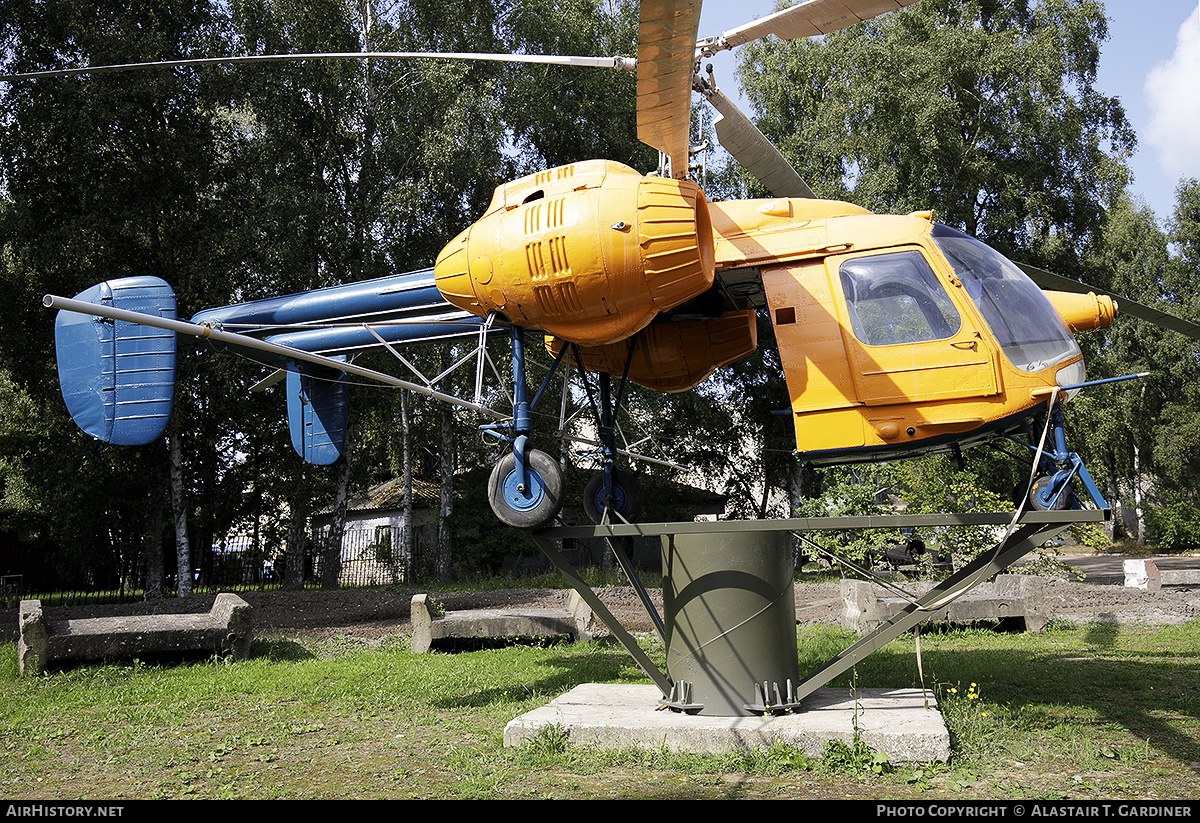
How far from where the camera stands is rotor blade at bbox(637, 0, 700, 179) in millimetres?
Result: 4168

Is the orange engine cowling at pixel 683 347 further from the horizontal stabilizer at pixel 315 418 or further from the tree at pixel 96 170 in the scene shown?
the tree at pixel 96 170

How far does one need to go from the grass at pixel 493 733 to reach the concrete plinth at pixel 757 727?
10 centimetres

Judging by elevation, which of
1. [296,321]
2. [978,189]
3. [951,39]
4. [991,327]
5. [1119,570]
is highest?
[951,39]

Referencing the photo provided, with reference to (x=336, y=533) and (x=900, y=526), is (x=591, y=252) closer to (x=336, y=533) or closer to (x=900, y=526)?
(x=900, y=526)

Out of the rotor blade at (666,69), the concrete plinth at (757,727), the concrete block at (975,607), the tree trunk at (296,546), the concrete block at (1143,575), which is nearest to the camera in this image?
the rotor blade at (666,69)

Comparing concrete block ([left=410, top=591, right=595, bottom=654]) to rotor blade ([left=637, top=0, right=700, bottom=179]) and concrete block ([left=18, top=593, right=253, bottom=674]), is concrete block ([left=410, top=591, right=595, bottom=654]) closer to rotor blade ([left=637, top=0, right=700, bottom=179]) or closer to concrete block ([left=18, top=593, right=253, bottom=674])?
concrete block ([left=18, top=593, right=253, bottom=674])

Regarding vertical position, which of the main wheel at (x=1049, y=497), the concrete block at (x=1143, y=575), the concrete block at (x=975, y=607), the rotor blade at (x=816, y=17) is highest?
the rotor blade at (x=816, y=17)

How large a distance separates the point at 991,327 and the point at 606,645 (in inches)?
259

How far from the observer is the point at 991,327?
214 inches

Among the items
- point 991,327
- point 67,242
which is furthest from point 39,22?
point 991,327

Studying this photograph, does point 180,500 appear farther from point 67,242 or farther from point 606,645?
point 606,645

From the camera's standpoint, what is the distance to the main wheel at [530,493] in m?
5.86

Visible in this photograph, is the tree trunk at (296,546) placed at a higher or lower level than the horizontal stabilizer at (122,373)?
lower

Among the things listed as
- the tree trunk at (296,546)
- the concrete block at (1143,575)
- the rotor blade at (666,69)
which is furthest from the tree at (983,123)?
the rotor blade at (666,69)
